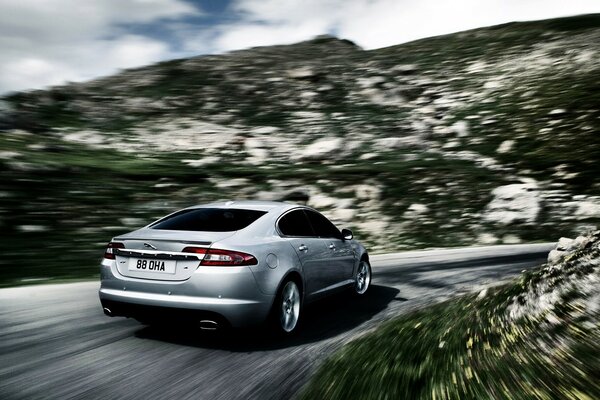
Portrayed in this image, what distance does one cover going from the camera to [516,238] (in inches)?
703

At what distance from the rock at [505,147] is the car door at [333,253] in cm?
1876

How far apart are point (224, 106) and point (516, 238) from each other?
16.4 meters

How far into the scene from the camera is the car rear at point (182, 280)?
17.5 ft

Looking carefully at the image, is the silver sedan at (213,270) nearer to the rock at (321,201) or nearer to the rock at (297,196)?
the rock at (321,201)

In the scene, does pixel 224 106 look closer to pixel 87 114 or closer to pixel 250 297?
pixel 87 114

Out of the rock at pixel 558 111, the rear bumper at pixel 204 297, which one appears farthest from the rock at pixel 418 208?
the rear bumper at pixel 204 297

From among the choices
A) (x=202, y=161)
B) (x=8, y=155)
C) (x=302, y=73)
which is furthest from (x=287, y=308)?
(x=302, y=73)

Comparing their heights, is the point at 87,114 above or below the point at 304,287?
above

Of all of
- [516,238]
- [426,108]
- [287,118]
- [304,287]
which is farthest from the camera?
[426,108]

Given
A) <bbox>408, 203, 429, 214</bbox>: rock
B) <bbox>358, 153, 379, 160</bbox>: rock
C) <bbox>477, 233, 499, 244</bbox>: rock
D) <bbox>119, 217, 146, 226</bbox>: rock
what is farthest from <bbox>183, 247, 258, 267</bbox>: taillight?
<bbox>358, 153, 379, 160</bbox>: rock

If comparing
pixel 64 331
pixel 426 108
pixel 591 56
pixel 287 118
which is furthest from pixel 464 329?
pixel 591 56

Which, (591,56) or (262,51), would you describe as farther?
(262,51)

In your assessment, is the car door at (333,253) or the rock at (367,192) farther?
the rock at (367,192)

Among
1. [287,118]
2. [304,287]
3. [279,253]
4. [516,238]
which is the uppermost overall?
[287,118]
